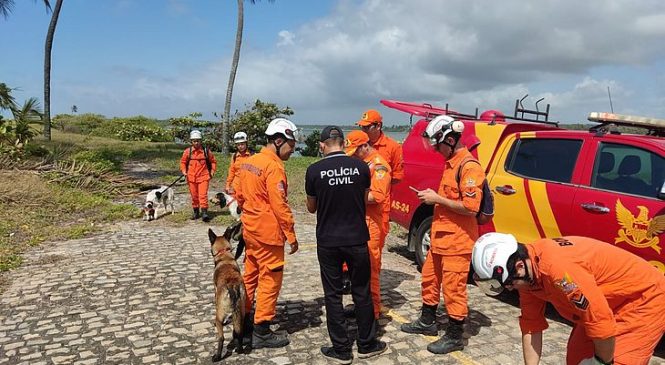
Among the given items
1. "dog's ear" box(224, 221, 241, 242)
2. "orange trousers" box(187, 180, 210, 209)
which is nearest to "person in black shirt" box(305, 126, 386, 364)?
"dog's ear" box(224, 221, 241, 242)

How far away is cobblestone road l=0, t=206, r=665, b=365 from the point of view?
12.8ft

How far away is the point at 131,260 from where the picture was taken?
652 centimetres

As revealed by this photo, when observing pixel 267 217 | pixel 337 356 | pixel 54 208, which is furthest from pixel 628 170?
pixel 54 208

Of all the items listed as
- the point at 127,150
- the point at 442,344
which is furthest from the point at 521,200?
the point at 127,150

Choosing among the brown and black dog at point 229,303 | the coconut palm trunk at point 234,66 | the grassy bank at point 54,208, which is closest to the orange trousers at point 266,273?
the brown and black dog at point 229,303

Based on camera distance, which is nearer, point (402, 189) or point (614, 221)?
point (614, 221)

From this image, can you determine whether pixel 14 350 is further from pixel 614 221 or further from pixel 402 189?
pixel 614 221

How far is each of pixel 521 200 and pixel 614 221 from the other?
0.91 m

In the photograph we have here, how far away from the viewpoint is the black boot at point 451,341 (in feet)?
12.9

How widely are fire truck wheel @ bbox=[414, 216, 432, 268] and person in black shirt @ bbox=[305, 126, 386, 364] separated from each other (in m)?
2.18

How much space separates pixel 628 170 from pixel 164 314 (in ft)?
15.0

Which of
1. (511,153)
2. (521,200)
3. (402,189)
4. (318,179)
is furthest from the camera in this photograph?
(402,189)

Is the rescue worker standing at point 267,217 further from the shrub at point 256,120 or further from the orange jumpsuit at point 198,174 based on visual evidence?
the shrub at point 256,120

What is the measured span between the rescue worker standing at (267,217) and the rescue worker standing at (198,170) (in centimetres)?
543
